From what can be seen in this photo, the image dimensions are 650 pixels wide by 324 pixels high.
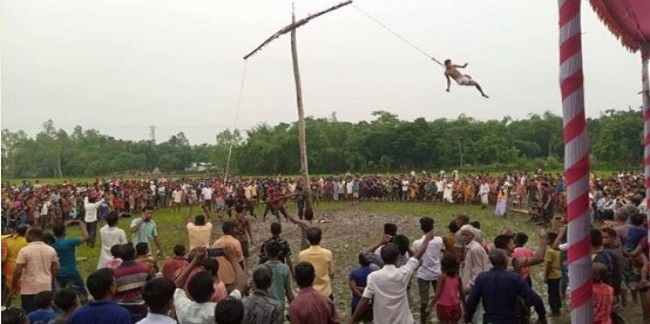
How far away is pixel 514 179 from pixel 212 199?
47.5 ft

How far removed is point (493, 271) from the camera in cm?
499

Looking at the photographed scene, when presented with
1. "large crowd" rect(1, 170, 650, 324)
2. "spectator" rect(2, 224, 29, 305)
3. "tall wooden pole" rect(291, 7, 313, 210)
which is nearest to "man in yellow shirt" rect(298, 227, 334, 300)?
"large crowd" rect(1, 170, 650, 324)

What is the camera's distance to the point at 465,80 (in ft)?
35.9

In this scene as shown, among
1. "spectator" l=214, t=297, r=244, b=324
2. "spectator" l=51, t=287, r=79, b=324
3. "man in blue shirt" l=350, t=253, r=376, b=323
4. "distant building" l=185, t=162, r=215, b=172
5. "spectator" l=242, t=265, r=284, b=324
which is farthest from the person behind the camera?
"distant building" l=185, t=162, r=215, b=172

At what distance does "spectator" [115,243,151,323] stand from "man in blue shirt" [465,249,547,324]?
3021 mm

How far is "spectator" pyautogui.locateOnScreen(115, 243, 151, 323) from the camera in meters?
5.18

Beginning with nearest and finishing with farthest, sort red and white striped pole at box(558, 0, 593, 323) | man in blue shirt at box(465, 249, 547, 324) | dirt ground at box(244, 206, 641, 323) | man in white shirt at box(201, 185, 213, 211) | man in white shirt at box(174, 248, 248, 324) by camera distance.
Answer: red and white striped pole at box(558, 0, 593, 323), man in white shirt at box(174, 248, 248, 324), man in blue shirt at box(465, 249, 547, 324), dirt ground at box(244, 206, 641, 323), man in white shirt at box(201, 185, 213, 211)

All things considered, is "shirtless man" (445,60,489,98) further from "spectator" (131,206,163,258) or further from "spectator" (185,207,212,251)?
"spectator" (131,206,163,258)

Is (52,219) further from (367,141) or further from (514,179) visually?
(367,141)

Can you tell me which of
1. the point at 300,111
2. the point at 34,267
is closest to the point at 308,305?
the point at 34,267

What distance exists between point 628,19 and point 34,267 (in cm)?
670

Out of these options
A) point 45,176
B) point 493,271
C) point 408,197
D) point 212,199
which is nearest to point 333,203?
point 408,197

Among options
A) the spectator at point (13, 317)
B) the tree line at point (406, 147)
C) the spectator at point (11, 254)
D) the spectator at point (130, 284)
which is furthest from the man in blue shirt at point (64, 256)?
the tree line at point (406, 147)

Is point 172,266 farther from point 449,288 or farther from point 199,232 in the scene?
point 449,288
